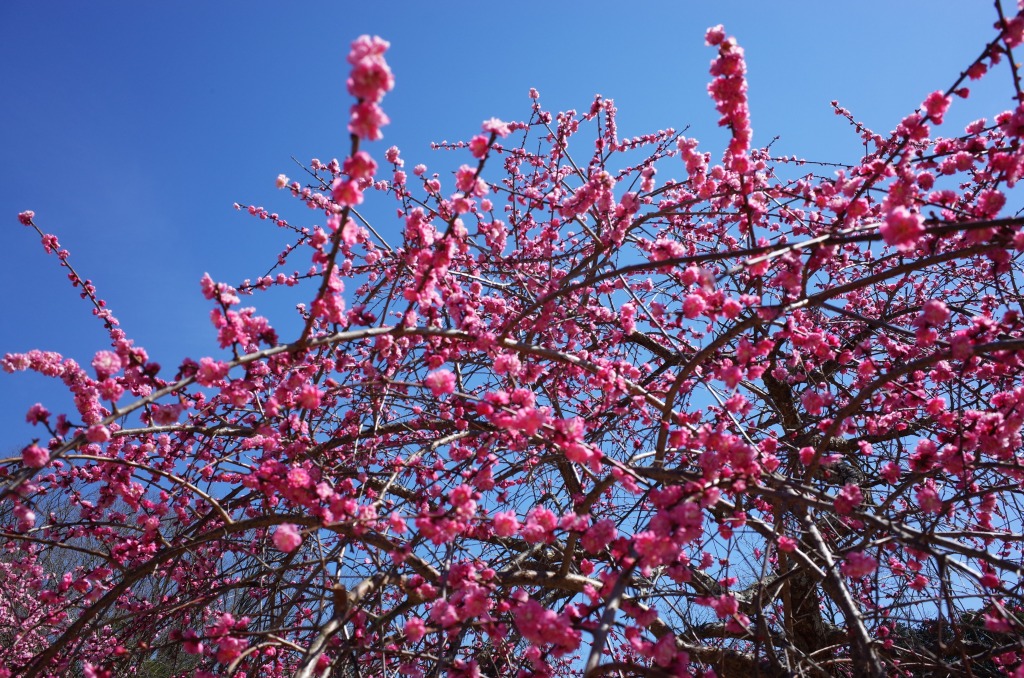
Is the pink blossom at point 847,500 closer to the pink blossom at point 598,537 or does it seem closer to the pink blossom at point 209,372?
the pink blossom at point 598,537

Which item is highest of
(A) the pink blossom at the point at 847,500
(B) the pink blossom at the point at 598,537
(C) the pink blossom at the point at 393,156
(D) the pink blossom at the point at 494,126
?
(C) the pink blossom at the point at 393,156

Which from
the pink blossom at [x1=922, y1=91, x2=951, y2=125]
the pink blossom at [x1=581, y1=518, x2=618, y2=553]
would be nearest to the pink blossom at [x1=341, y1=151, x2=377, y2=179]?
the pink blossom at [x1=581, y1=518, x2=618, y2=553]

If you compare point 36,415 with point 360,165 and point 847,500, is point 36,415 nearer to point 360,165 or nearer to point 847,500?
A: point 360,165

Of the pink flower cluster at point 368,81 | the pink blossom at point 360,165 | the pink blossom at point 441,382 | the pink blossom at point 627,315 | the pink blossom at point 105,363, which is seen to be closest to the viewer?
the pink flower cluster at point 368,81

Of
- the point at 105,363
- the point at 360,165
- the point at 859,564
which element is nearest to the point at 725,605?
Answer: the point at 859,564

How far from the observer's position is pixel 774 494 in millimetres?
2330

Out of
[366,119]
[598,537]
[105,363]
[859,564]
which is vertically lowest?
[859,564]

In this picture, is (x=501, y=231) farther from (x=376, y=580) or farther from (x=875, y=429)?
(x=875, y=429)

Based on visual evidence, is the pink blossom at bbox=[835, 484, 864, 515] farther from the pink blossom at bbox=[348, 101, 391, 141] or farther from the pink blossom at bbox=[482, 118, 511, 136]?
the pink blossom at bbox=[348, 101, 391, 141]

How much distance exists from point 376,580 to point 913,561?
8.40 ft

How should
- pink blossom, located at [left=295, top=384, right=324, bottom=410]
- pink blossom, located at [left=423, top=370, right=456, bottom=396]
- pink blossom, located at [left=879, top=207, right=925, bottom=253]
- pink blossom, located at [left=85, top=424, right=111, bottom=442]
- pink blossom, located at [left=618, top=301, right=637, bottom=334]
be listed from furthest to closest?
1. pink blossom, located at [left=618, top=301, right=637, bottom=334]
2. pink blossom, located at [left=295, top=384, right=324, bottom=410]
3. pink blossom, located at [left=423, top=370, right=456, bottom=396]
4. pink blossom, located at [left=85, top=424, right=111, bottom=442]
5. pink blossom, located at [left=879, top=207, right=925, bottom=253]

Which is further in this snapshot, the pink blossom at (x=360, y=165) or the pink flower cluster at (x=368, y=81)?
the pink blossom at (x=360, y=165)

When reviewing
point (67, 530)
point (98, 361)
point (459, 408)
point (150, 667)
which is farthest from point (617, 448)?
point (150, 667)

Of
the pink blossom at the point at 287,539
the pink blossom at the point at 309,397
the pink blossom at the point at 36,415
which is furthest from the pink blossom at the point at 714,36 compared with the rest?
the pink blossom at the point at 36,415
